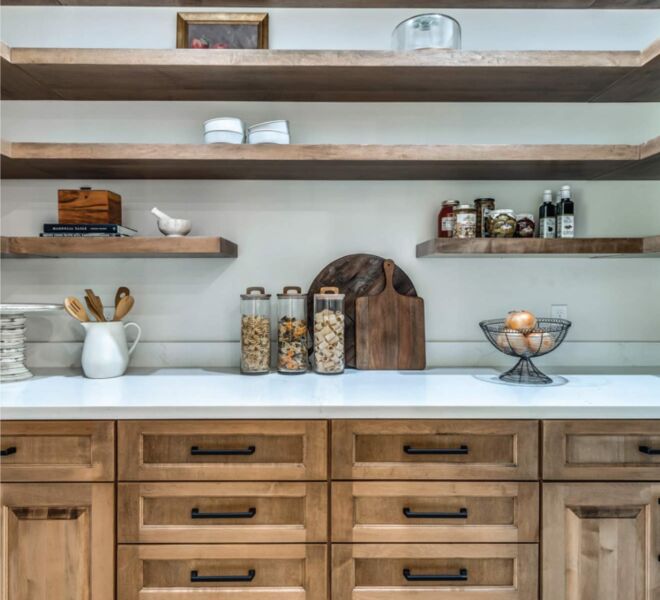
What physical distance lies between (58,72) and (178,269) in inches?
31.3

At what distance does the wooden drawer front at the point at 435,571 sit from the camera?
4.36 feet

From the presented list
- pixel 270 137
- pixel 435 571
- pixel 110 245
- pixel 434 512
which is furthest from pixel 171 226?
pixel 435 571

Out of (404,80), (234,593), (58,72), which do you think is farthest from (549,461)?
(58,72)

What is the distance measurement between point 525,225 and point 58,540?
1.81 meters

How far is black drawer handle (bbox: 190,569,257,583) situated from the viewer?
1.33m

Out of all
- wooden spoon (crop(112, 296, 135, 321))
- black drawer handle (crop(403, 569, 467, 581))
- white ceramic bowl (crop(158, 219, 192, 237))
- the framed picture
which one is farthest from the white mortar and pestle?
black drawer handle (crop(403, 569, 467, 581))

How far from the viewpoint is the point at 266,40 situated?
1925 mm

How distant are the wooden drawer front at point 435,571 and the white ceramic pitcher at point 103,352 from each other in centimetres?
99

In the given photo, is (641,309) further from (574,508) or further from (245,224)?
(245,224)

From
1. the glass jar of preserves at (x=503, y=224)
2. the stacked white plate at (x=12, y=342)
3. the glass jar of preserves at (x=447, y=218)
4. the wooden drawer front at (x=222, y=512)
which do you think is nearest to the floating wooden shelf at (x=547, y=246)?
the glass jar of preserves at (x=503, y=224)

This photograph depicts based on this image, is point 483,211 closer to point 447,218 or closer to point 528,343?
point 447,218

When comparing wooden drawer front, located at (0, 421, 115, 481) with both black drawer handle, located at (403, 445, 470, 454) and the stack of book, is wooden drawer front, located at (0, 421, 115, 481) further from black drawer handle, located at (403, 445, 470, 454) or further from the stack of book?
black drawer handle, located at (403, 445, 470, 454)

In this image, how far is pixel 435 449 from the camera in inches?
52.9

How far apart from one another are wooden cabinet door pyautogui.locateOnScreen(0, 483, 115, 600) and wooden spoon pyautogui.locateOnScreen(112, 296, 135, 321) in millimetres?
661
